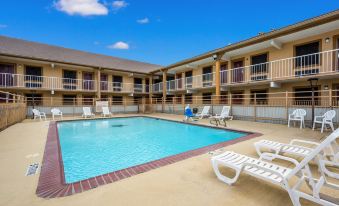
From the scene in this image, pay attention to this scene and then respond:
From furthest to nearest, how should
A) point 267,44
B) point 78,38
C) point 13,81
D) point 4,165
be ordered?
point 78,38
point 13,81
point 267,44
point 4,165

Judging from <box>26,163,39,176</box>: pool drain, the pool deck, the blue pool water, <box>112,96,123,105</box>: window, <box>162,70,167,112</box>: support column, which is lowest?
the blue pool water

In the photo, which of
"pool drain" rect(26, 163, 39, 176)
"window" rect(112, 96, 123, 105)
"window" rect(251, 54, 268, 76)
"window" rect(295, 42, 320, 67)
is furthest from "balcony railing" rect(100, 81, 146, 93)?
"window" rect(295, 42, 320, 67)

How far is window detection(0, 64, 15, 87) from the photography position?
14430mm

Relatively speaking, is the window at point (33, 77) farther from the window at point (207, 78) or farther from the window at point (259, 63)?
the window at point (259, 63)

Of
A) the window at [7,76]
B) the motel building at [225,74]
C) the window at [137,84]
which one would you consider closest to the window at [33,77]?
the motel building at [225,74]

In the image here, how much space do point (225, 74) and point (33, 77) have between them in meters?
17.8

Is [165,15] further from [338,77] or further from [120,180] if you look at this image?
[120,180]

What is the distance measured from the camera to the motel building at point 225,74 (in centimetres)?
1000

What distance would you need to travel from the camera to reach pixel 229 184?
105 inches

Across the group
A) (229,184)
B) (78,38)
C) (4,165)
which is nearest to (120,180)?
(229,184)

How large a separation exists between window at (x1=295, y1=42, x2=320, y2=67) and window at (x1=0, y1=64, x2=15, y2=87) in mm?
21979

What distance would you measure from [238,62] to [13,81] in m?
19.5

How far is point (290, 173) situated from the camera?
2.03 meters

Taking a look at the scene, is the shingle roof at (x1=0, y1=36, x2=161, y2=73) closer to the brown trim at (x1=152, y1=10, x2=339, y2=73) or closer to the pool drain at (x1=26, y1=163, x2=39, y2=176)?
the brown trim at (x1=152, y1=10, x2=339, y2=73)
